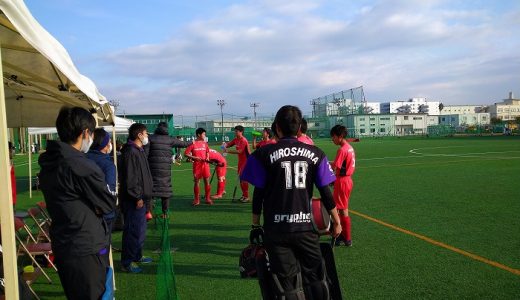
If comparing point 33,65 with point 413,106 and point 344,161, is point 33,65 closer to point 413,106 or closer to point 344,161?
point 344,161

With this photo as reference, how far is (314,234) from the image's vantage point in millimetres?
3363

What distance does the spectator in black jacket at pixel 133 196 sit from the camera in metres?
5.43

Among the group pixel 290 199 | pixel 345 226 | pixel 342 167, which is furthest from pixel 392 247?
pixel 290 199

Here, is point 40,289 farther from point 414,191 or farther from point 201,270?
point 414,191

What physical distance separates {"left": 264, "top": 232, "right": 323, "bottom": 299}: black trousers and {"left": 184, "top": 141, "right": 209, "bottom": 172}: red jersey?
727 centimetres

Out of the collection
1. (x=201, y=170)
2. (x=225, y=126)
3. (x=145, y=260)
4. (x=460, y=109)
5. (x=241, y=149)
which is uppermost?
(x=460, y=109)

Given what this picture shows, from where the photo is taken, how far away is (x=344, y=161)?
6.21 meters

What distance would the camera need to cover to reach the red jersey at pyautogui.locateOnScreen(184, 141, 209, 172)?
10422mm

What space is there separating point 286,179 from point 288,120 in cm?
52

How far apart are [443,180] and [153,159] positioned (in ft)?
33.2

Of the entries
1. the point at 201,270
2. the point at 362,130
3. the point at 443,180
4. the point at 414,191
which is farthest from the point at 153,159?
the point at 362,130

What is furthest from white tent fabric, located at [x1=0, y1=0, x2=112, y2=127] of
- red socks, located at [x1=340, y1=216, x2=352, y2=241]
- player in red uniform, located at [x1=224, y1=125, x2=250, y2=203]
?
player in red uniform, located at [x1=224, y1=125, x2=250, y2=203]

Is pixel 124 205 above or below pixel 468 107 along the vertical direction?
below

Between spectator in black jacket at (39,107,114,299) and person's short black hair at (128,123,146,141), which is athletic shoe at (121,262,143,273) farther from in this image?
spectator in black jacket at (39,107,114,299)
